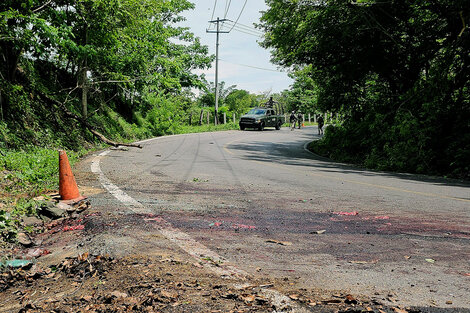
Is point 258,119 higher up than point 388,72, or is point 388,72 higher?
point 388,72

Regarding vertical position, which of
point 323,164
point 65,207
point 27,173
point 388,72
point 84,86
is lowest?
point 323,164

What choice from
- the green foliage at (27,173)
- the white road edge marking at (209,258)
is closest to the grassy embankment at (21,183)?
the green foliage at (27,173)

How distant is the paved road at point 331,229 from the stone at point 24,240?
131 centimetres

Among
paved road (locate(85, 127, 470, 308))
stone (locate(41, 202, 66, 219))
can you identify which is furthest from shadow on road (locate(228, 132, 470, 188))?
stone (locate(41, 202, 66, 219))

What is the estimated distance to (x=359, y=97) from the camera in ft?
63.4

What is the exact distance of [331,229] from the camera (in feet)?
14.2

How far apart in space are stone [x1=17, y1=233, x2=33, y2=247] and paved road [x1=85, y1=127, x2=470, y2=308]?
4.29 feet

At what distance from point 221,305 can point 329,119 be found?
20.6m

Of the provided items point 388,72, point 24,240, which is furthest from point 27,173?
point 388,72

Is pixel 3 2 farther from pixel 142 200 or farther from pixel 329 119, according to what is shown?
pixel 329 119

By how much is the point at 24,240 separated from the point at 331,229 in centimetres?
338

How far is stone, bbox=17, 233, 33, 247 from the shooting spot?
12.8 feet

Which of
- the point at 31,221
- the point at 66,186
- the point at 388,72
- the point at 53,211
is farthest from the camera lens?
the point at 388,72

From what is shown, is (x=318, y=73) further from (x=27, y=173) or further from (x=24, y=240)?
(x=24, y=240)
